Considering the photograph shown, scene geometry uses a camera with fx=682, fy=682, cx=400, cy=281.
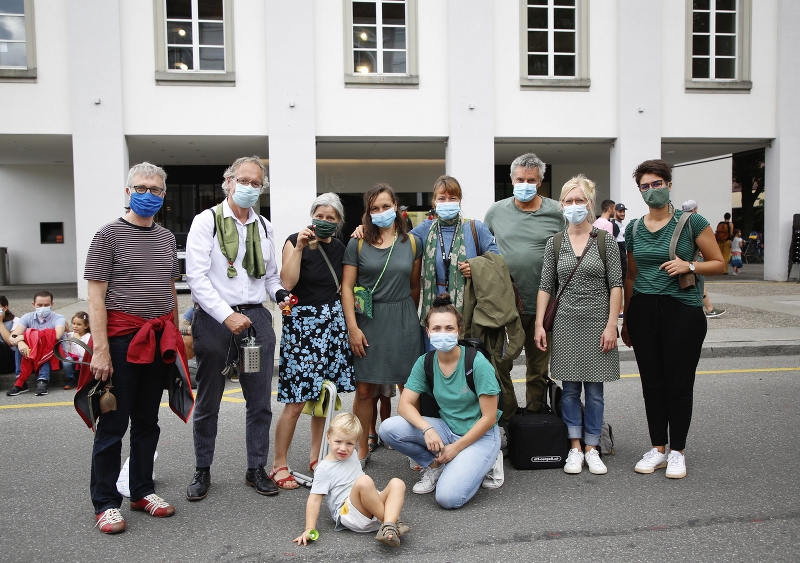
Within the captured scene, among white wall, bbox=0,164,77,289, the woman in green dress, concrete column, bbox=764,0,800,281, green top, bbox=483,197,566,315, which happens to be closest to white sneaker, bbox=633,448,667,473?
green top, bbox=483,197,566,315

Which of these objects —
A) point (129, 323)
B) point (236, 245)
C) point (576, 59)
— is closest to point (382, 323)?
point (236, 245)

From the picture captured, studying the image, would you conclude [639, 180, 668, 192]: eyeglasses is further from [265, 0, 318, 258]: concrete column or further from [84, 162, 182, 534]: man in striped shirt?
[265, 0, 318, 258]: concrete column

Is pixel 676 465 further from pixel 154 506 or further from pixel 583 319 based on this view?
pixel 154 506

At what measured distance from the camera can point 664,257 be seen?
4.48 metres

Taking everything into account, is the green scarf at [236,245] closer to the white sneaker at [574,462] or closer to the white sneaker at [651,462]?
the white sneaker at [574,462]

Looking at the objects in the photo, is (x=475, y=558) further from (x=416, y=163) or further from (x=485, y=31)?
(x=416, y=163)

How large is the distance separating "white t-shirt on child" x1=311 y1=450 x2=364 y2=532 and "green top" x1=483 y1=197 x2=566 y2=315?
1914 millimetres

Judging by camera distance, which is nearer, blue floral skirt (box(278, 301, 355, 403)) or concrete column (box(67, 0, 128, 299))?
blue floral skirt (box(278, 301, 355, 403))

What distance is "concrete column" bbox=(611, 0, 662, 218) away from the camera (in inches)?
609

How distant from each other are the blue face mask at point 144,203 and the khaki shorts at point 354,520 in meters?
1.93

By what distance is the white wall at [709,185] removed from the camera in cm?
2848

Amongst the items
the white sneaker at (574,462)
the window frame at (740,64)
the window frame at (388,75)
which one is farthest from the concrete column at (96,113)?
the window frame at (740,64)

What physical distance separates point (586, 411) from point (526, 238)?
1315mm

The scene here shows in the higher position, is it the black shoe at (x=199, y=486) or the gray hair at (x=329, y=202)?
the gray hair at (x=329, y=202)
